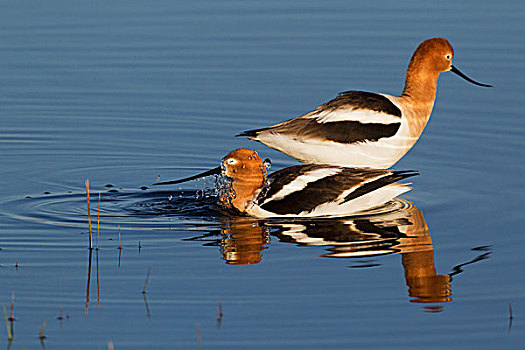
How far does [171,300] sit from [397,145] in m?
4.21

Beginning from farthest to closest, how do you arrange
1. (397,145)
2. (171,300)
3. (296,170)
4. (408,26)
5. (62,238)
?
(408,26)
(397,145)
(296,170)
(62,238)
(171,300)

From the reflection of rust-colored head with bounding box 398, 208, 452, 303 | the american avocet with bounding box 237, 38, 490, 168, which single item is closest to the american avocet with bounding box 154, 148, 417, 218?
the reflection of rust-colored head with bounding box 398, 208, 452, 303

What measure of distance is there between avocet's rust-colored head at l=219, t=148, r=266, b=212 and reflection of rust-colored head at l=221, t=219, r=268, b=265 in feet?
1.10

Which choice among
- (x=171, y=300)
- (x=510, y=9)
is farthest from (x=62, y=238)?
(x=510, y=9)

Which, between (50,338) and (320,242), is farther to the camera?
(320,242)

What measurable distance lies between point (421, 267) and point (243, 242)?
5.30ft

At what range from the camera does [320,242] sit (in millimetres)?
9133

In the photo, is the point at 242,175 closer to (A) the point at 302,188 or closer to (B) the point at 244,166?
(B) the point at 244,166

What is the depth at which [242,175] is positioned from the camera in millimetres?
10195

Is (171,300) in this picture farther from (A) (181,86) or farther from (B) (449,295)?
(A) (181,86)

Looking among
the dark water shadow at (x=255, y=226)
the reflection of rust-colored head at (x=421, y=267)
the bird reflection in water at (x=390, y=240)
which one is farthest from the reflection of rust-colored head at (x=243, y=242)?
the reflection of rust-colored head at (x=421, y=267)

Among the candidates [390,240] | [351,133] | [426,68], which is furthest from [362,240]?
[426,68]

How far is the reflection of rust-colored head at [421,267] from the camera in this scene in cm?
781

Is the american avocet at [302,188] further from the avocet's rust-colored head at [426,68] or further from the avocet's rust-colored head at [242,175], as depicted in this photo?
the avocet's rust-colored head at [426,68]
